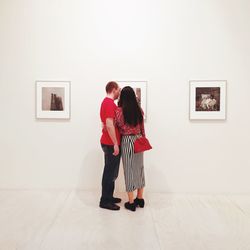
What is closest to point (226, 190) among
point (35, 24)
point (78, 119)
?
point (78, 119)

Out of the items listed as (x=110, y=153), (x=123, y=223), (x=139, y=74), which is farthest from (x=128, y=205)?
(x=139, y=74)

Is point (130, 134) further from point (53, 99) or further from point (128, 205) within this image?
point (53, 99)

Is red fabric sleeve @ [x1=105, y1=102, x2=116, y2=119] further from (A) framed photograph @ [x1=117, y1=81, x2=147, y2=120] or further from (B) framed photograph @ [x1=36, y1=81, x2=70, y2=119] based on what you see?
(B) framed photograph @ [x1=36, y1=81, x2=70, y2=119]

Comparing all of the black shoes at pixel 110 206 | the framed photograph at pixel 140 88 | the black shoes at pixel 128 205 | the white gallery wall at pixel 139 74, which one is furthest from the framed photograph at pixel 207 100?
the black shoes at pixel 110 206

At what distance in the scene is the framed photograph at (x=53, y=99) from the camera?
3.79 meters

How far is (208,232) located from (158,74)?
87.8 inches

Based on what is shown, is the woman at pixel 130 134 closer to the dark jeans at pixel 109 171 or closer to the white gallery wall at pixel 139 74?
the dark jeans at pixel 109 171

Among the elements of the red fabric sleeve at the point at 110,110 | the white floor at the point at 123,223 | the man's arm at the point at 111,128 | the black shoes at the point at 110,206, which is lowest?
the white floor at the point at 123,223

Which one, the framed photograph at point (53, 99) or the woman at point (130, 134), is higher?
the framed photograph at point (53, 99)

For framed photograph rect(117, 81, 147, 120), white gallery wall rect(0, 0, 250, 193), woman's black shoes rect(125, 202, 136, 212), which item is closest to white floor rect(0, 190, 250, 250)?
woman's black shoes rect(125, 202, 136, 212)

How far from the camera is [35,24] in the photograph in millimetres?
3752

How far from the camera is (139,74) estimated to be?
3754 mm

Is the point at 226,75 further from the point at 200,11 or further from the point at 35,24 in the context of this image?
the point at 35,24

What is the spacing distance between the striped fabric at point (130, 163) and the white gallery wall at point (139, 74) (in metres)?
0.72
